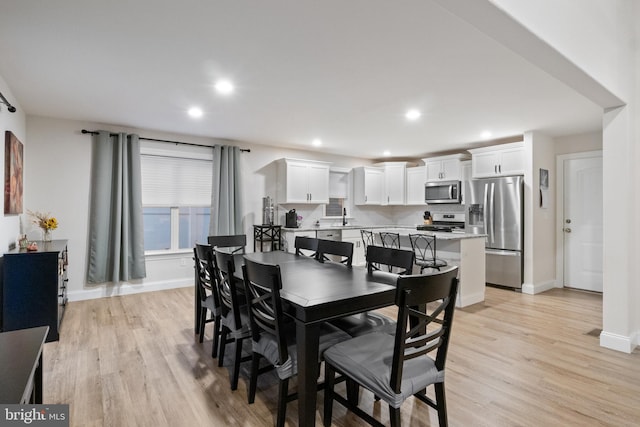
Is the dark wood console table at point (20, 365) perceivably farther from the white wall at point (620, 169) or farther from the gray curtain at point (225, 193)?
the gray curtain at point (225, 193)

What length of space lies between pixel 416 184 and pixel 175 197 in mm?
4770

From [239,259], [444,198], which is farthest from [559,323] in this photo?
[239,259]

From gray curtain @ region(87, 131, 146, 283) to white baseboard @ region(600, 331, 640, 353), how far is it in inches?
221

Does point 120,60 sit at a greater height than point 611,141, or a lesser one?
greater

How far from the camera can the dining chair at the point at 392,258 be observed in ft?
8.17

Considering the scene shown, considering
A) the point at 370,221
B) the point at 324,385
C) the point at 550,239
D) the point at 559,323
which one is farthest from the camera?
the point at 370,221

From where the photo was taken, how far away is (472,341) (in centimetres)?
318

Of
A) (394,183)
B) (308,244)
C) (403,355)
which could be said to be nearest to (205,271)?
(308,244)

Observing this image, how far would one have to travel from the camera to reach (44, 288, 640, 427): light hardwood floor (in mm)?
2033

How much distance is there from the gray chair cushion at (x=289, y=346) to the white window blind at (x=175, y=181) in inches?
153

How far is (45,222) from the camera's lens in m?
3.78

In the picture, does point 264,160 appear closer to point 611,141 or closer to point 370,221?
point 370,221

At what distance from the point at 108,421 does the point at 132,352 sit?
1.02m

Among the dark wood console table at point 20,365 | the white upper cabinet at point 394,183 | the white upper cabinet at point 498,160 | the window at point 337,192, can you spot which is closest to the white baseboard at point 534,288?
the white upper cabinet at point 498,160
